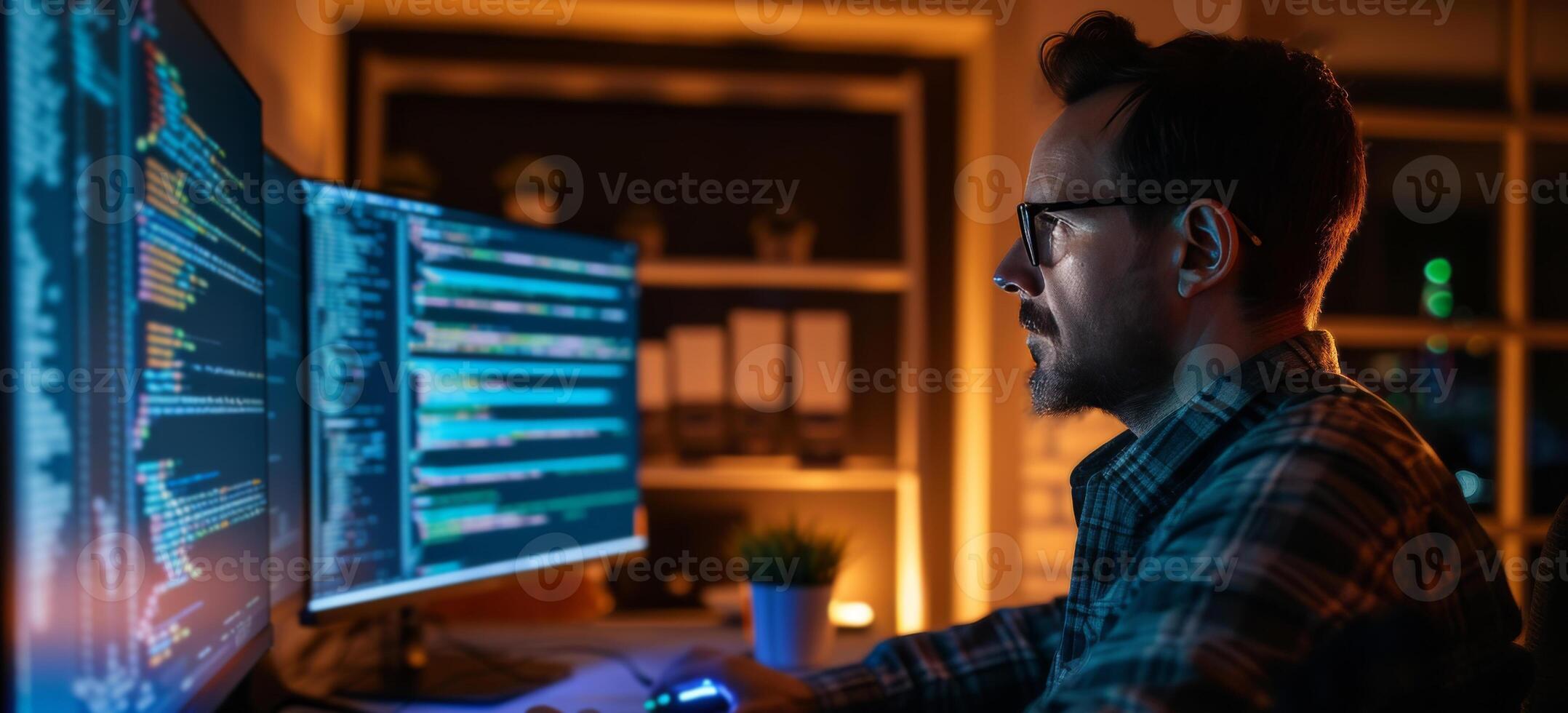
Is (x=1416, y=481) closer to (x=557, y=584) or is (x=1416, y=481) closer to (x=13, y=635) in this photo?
(x=13, y=635)

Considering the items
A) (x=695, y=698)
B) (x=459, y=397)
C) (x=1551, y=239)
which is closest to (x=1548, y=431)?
(x=1551, y=239)

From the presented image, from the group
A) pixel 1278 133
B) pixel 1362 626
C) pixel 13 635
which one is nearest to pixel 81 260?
pixel 13 635

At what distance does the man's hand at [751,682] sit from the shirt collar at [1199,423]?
395 millimetres

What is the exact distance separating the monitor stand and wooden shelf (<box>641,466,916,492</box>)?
0.52 metres

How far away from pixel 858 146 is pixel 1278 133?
1147 mm

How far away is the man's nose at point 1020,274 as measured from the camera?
2.97 feet

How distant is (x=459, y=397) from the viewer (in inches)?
42.4

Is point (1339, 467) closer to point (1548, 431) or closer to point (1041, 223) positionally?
point (1041, 223)

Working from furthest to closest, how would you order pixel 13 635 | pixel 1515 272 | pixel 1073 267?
pixel 1515 272 → pixel 1073 267 → pixel 13 635

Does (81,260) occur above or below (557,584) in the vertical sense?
above

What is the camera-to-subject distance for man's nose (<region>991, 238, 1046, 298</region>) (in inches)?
35.6

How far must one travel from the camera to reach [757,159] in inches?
72.1

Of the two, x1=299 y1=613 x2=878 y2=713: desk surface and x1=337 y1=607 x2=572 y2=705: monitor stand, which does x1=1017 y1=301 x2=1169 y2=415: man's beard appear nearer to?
x1=299 y1=613 x2=878 y2=713: desk surface

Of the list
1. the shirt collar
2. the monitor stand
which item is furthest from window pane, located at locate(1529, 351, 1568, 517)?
the monitor stand
